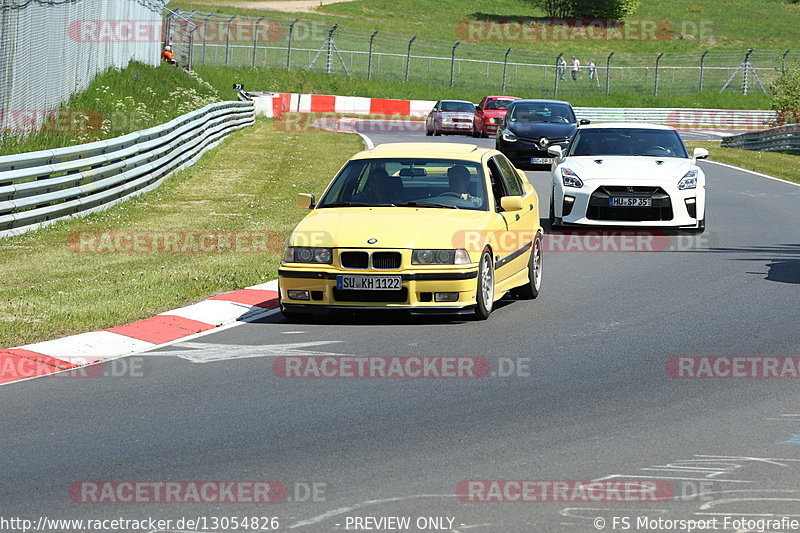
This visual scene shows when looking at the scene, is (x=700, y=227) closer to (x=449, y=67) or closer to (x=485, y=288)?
(x=485, y=288)

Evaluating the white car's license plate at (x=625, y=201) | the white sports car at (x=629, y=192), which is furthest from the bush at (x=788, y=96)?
the white car's license plate at (x=625, y=201)

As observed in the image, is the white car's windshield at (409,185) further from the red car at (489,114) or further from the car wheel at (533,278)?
the red car at (489,114)

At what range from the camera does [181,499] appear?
577 cm

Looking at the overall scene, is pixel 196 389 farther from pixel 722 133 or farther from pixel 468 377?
pixel 722 133

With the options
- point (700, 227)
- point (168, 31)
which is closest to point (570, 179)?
point (700, 227)

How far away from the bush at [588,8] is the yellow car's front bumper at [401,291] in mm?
94983

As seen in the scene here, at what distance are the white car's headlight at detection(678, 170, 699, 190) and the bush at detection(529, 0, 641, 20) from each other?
286ft

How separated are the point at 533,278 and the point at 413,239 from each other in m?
2.11

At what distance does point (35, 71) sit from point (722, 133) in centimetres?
3928

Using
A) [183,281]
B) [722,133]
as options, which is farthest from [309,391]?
[722,133]

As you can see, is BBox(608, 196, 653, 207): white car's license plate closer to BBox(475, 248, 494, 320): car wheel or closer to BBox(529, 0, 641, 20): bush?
BBox(475, 248, 494, 320): car wheel

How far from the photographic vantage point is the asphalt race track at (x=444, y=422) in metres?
5.68

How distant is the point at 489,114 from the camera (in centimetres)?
4184

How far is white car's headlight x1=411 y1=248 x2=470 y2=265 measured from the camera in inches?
412
